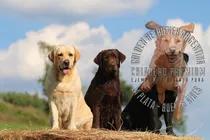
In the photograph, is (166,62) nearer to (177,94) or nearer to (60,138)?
(177,94)

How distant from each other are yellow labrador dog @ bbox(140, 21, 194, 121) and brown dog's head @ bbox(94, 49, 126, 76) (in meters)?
0.70

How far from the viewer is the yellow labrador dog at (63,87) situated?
6730 mm

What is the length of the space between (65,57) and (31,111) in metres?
11.5

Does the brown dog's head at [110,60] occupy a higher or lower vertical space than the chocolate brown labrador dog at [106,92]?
higher

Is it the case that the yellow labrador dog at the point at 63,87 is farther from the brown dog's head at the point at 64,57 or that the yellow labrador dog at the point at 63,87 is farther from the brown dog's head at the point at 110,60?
the brown dog's head at the point at 110,60

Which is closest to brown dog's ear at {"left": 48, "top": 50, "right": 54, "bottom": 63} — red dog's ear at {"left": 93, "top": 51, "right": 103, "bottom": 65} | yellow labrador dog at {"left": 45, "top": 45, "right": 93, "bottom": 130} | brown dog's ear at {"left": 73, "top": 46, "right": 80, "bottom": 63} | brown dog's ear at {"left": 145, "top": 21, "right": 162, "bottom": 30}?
yellow labrador dog at {"left": 45, "top": 45, "right": 93, "bottom": 130}

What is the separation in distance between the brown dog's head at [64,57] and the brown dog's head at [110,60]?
55 centimetres

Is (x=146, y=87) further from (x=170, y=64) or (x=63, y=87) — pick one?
(x=63, y=87)

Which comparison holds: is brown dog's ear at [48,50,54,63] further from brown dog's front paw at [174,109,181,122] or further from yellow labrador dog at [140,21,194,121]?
brown dog's front paw at [174,109,181,122]

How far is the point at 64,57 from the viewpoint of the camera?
6680 millimetres

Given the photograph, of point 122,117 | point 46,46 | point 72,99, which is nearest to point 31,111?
point 46,46

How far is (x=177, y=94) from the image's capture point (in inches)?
308

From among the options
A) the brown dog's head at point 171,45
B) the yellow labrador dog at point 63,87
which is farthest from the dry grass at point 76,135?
the brown dog's head at point 171,45

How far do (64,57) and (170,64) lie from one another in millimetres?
1867
